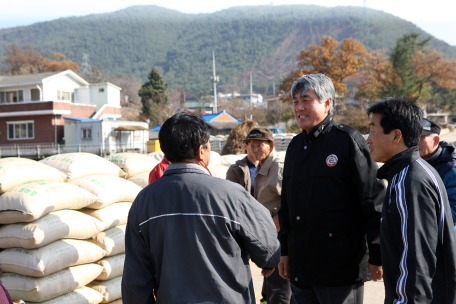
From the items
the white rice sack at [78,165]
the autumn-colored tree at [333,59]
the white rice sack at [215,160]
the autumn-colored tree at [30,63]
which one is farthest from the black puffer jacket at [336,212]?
the autumn-colored tree at [30,63]

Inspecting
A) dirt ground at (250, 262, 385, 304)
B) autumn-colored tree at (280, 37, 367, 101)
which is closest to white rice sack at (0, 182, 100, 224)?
dirt ground at (250, 262, 385, 304)

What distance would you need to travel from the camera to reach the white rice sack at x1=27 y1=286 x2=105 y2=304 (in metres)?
3.21

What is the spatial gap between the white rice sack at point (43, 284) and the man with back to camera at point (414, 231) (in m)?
2.76

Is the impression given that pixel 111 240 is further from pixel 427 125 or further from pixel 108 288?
pixel 427 125

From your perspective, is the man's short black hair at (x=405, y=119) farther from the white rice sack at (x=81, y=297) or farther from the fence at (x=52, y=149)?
the fence at (x=52, y=149)

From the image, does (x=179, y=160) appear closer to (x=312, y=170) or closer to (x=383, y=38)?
(x=312, y=170)

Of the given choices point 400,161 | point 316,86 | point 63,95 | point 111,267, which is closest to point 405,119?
point 400,161

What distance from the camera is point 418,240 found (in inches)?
56.9

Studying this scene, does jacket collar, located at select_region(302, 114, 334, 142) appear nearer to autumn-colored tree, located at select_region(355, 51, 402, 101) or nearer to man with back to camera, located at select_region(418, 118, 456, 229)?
man with back to camera, located at select_region(418, 118, 456, 229)

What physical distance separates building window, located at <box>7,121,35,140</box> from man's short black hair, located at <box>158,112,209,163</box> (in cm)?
3072

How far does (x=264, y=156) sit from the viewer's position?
3.38 metres

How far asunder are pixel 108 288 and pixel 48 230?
2.96 ft

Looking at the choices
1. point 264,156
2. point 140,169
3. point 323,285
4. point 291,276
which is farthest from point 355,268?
point 140,169

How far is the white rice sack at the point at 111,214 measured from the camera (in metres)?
3.71
